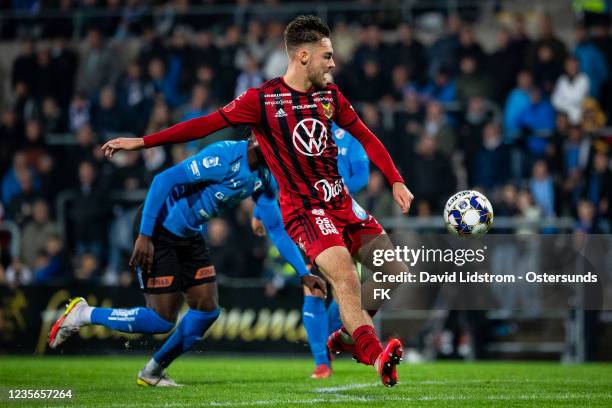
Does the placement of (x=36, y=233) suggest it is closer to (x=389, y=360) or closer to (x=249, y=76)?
(x=249, y=76)

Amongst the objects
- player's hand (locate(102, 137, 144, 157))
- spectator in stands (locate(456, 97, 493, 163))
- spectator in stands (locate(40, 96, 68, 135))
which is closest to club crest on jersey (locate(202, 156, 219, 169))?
player's hand (locate(102, 137, 144, 157))

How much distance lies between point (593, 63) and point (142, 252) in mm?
9468

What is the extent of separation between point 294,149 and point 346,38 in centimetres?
1037

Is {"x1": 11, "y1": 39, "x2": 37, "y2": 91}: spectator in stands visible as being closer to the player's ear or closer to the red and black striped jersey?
the red and black striped jersey

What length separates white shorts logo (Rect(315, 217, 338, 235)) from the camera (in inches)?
281

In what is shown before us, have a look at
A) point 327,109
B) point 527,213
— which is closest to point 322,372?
point 327,109

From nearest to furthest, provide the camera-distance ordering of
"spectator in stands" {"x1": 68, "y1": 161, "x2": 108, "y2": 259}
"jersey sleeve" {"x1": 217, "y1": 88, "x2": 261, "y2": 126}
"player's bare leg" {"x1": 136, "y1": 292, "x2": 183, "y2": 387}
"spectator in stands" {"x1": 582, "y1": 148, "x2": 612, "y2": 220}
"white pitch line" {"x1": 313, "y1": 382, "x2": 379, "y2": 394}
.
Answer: "jersey sleeve" {"x1": 217, "y1": 88, "x2": 261, "y2": 126}
"white pitch line" {"x1": 313, "y1": 382, "x2": 379, "y2": 394}
"player's bare leg" {"x1": 136, "y1": 292, "x2": 183, "y2": 387}
"spectator in stands" {"x1": 582, "y1": 148, "x2": 612, "y2": 220}
"spectator in stands" {"x1": 68, "y1": 161, "x2": 108, "y2": 259}

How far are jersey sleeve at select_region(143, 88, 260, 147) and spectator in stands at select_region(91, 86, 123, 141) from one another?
32.3 feet

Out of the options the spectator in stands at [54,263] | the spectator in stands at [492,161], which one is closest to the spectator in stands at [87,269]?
the spectator in stands at [54,263]

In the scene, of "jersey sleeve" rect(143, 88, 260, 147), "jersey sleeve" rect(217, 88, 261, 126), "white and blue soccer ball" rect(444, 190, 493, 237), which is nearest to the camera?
"jersey sleeve" rect(143, 88, 260, 147)

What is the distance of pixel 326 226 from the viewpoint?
7.18 meters

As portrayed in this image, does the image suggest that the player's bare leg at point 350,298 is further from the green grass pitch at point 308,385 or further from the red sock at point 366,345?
the green grass pitch at point 308,385

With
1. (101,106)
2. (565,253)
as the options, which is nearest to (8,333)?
(101,106)

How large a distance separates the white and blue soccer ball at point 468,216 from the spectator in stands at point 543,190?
6584 millimetres
